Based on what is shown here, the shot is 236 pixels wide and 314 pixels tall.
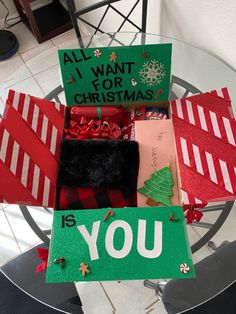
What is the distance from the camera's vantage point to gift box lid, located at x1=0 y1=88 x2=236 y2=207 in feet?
2.56

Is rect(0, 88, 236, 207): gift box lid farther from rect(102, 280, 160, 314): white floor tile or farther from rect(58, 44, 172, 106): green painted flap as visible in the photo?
A: rect(102, 280, 160, 314): white floor tile

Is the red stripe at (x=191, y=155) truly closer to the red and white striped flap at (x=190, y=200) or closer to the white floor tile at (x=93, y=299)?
the red and white striped flap at (x=190, y=200)

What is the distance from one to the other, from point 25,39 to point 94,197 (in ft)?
6.27

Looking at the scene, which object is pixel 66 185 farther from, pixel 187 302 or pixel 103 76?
pixel 187 302

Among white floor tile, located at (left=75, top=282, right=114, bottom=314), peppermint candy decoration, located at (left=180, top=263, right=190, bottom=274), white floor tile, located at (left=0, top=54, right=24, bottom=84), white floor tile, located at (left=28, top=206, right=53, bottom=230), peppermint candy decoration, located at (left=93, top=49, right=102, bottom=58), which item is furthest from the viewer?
white floor tile, located at (left=0, top=54, right=24, bottom=84)

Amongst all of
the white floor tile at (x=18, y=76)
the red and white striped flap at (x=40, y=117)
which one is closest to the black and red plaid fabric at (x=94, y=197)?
the red and white striped flap at (x=40, y=117)

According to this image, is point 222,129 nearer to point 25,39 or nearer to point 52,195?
point 52,195

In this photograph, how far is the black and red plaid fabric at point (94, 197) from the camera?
836 millimetres

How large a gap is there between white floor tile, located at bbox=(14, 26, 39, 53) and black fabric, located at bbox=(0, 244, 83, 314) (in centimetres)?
176

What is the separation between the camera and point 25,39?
2.30m

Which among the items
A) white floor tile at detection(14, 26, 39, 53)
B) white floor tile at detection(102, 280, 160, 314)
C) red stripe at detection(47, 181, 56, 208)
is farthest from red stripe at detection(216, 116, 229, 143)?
white floor tile at detection(14, 26, 39, 53)

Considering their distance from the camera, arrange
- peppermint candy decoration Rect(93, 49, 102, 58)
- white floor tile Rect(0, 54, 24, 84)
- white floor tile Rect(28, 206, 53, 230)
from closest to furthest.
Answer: peppermint candy decoration Rect(93, 49, 102, 58) < white floor tile Rect(28, 206, 53, 230) < white floor tile Rect(0, 54, 24, 84)

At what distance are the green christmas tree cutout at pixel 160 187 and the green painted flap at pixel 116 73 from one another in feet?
0.95

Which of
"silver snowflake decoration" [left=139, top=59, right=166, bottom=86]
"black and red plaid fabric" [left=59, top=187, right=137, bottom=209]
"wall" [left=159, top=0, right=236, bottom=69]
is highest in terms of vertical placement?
"wall" [left=159, top=0, right=236, bottom=69]
